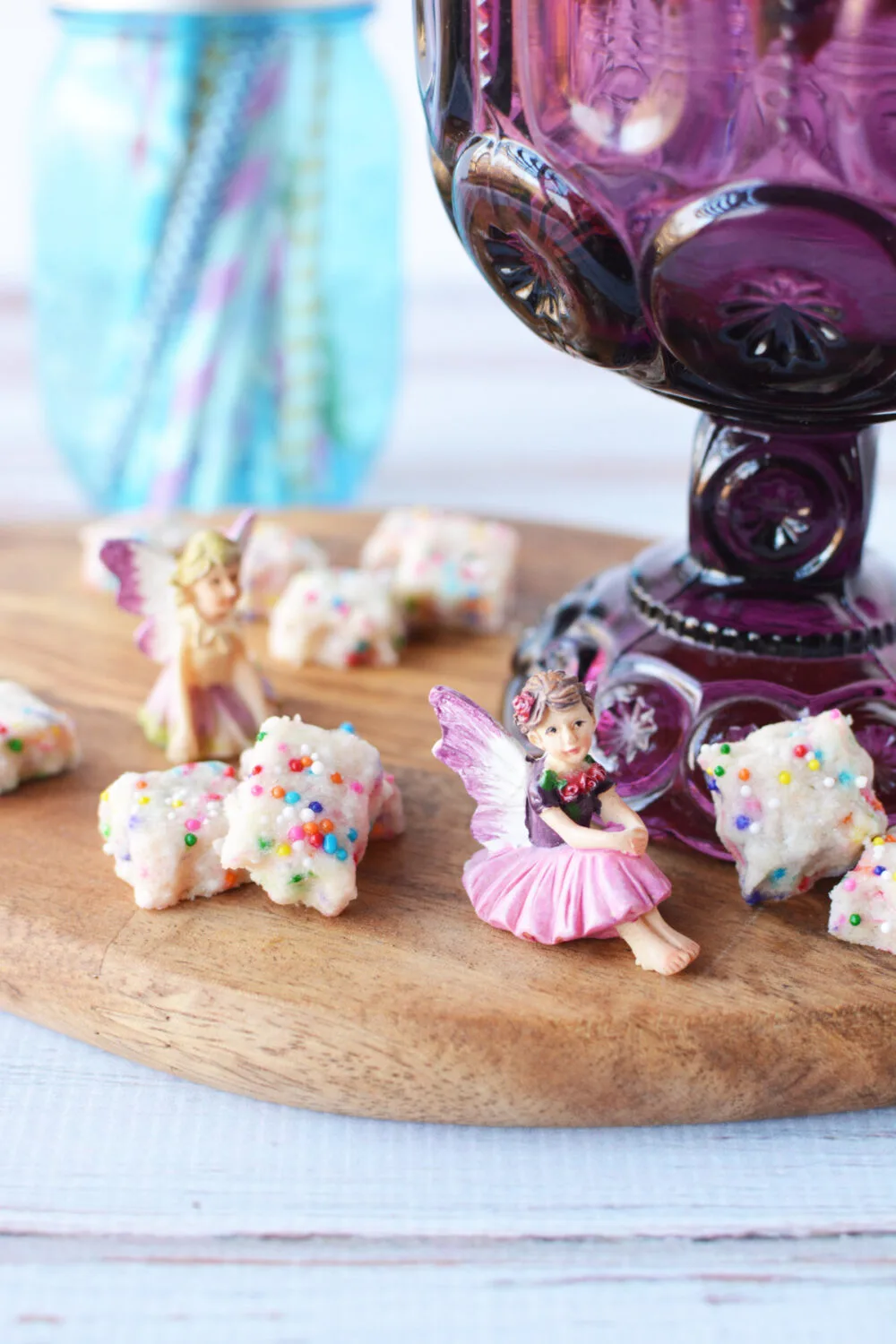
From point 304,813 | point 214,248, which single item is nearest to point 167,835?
point 304,813

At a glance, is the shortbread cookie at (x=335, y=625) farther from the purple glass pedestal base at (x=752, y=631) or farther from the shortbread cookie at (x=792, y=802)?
the shortbread cookie at (x=792, y=802)

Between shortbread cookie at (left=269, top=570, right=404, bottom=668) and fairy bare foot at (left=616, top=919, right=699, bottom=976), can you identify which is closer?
fairy bare foot at (left=616, top=919, right=699, bottom=976)

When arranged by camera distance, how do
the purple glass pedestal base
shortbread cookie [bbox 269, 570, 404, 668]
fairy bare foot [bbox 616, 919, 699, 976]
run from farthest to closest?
shortbread cookie [bbox 269, 570, 404, 668], the purple glass pedestal base, fairy bare foot [bbox 616, 919, 699, 976]

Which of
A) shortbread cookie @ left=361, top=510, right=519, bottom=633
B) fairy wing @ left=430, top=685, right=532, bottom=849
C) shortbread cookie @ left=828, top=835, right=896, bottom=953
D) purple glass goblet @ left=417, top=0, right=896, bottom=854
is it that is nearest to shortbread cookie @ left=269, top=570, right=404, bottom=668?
shortbread cookie @ left=361, top=510, right=519, bottom=633

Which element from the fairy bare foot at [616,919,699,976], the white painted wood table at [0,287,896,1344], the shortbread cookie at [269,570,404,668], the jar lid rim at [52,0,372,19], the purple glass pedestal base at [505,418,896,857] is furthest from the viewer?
the jar lid rim at [52,0,372,19]

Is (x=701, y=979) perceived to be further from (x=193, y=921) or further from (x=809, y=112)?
(x=809, y=112)

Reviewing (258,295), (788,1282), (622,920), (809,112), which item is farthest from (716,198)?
(258,295)

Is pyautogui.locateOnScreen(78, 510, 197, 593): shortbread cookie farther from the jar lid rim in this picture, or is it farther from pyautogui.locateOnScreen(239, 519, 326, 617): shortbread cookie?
the jar lid rim

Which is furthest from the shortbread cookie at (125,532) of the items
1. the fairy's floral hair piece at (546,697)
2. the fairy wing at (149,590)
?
the fairy's floral hair piece at (546,697)
